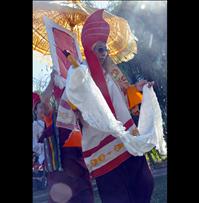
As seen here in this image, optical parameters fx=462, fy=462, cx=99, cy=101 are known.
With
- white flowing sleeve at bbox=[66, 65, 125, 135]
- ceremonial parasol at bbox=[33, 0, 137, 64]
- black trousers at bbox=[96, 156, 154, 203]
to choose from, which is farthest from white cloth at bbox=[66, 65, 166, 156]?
ceremonial parasol at bbox=[33, 0, 137, 64]

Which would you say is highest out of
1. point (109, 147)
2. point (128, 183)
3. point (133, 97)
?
point (133, 97)

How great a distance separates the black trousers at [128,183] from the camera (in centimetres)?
163

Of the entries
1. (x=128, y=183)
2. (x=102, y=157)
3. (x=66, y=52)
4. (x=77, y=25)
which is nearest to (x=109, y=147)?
(x=102, y=157)

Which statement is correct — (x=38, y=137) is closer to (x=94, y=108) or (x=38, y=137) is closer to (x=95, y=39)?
(x=94, y=108)

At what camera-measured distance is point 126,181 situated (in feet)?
5.41

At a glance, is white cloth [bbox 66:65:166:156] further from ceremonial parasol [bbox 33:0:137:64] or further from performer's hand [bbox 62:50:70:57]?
ceremonial parasol [bbox 33:0:137:64]

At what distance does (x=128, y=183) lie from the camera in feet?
5.41

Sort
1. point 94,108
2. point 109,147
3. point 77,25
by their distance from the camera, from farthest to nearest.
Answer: point 77,25 → point 109,147 → point 94,108

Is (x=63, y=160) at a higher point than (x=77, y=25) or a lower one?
lower

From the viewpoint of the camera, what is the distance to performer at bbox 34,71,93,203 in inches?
65.0

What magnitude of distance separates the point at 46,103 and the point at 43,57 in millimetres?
167

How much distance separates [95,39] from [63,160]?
1.47 ft
